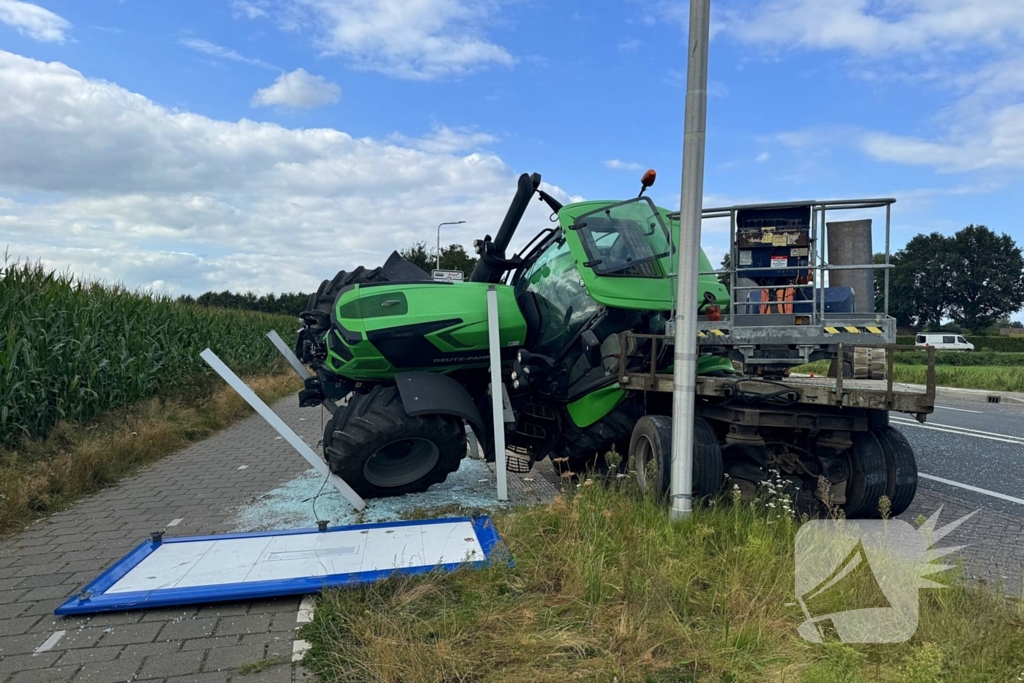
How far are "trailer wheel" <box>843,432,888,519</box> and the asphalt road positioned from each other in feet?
6.72

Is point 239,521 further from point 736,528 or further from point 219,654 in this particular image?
point 736,528

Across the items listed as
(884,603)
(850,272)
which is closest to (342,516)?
(884,603)

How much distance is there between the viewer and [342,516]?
5.43 m

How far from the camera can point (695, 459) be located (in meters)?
4.84

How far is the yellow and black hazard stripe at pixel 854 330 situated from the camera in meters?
5.00

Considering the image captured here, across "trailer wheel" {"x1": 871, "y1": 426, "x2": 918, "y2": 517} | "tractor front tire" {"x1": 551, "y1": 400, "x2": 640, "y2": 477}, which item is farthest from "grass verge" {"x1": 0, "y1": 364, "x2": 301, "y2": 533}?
"trailer wheel" {"x1": 871, "y1": 426, "x2": 918, "y2": 517}

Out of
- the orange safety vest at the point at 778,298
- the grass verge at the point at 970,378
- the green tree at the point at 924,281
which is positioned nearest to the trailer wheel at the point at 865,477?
the orange safety vest at the point at 778,298

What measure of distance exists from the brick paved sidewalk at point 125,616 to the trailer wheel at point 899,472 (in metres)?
4.03

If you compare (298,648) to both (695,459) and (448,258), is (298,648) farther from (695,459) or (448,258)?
(448,258)

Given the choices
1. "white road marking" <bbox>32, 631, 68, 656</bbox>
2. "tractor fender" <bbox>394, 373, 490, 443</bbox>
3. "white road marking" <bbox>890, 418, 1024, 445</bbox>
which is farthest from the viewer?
"white road marking" <bbox>890, 418, 1024, 445</bbox>

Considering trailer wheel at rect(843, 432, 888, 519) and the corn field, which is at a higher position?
the corn field

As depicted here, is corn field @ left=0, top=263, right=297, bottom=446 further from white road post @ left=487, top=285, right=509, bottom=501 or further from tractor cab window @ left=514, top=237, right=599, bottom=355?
tractor cab window @ left=514, top=237, right=599, bottom=355

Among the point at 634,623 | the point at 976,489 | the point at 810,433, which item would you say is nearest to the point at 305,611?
the point at 634,623

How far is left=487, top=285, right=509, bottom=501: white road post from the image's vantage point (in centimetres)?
564
